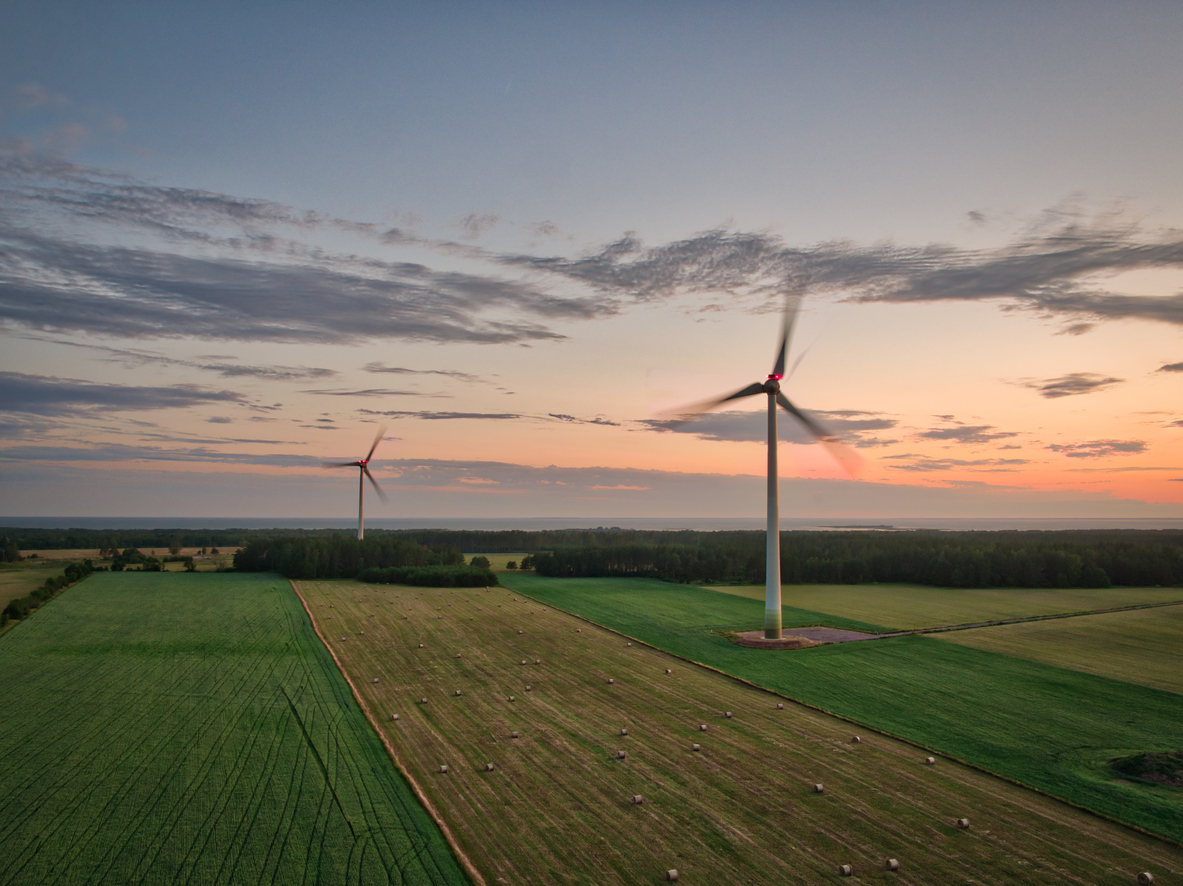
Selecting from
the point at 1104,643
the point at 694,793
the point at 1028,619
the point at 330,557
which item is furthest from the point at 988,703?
the point at 330,557

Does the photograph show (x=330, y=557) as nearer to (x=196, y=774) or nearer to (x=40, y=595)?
(x=40, y=595)

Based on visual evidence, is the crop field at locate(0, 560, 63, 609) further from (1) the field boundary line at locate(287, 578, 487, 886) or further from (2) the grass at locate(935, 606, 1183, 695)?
(2) the grass at locate(935, 606, 1183, 695)

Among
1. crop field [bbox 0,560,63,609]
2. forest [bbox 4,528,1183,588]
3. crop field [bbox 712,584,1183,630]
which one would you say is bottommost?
crop field [bbox 712,584,1183,630]

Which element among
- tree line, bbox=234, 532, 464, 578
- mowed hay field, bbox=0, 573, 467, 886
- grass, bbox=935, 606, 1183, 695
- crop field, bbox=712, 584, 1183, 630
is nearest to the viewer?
mowed hay field, bbox=0, 573, 467, 886

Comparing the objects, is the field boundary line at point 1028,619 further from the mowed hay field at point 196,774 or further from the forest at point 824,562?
the mowed hay field at point 196,774

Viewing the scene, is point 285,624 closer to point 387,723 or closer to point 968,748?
point 387,723

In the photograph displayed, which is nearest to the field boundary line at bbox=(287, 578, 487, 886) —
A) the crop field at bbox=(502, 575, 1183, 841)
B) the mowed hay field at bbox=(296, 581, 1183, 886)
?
the mowed hay field at bbox=(296, 581, 1183, 886)

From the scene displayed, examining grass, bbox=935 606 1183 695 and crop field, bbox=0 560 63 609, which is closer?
grass, bbox=935 606 1183 695

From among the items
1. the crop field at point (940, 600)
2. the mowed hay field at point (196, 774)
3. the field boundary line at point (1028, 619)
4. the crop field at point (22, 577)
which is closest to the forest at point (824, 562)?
the crop field at point (940, 600)
